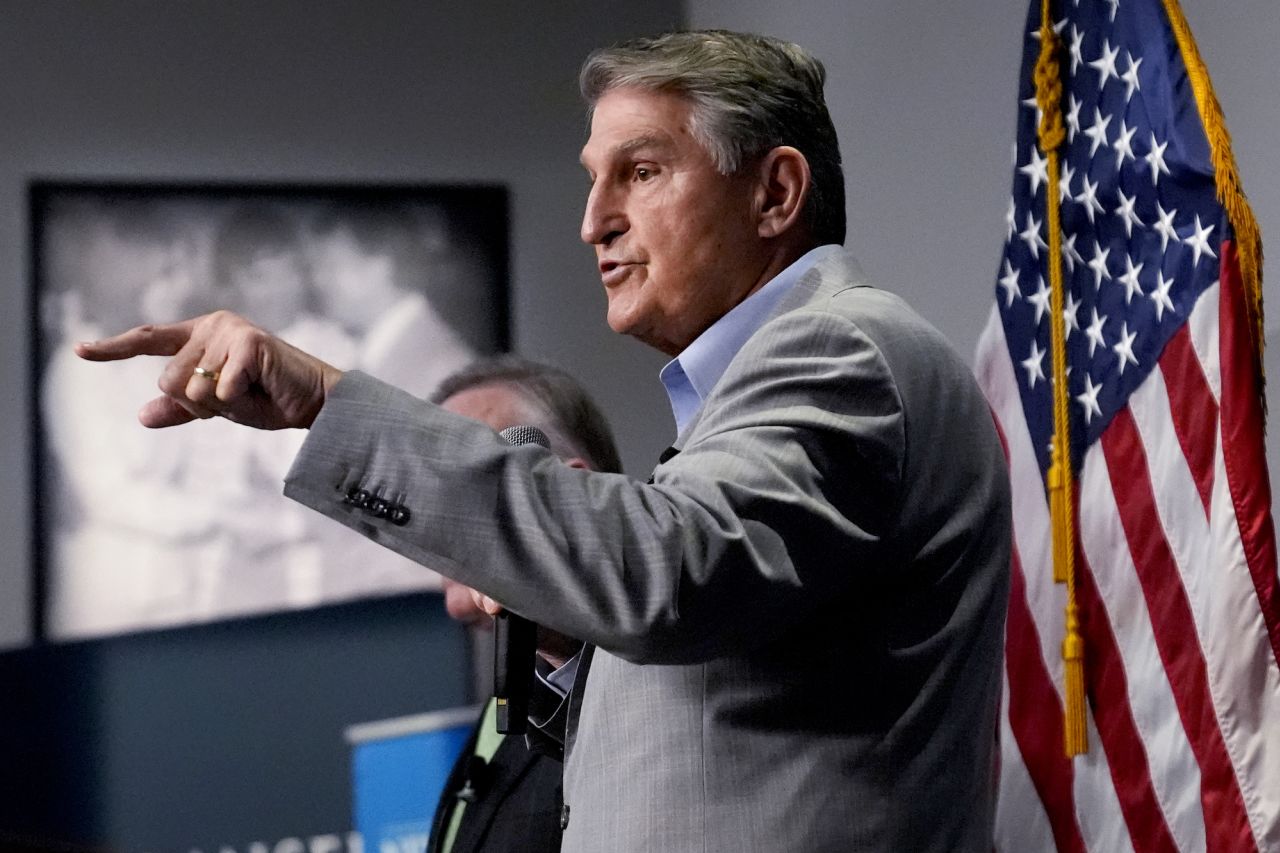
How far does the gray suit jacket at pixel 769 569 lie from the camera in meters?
0.93

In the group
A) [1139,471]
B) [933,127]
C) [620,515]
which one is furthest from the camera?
[933,127]

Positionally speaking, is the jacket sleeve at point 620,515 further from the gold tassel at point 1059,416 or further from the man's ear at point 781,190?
the gold tassel at point 1059,416

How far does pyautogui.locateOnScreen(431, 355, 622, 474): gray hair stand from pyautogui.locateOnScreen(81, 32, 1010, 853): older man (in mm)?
806

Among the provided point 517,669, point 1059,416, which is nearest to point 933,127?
point 1059,416

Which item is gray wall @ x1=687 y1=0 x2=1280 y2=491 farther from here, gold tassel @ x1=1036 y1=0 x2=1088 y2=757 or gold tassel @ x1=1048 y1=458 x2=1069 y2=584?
gold tassel @ x1=1048 y1=458 x2=1069 y2=584

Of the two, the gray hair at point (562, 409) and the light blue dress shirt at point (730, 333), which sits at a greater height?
the light blue dress shirt at point (730, 333)

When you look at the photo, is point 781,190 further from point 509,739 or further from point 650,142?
point 509,739

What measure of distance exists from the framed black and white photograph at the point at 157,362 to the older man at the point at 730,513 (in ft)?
7.72

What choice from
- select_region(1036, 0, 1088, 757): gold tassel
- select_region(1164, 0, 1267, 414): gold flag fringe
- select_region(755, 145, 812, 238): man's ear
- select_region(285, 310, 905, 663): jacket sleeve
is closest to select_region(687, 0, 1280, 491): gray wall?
select_region(1036, 0, 1088, 757): gold tassel

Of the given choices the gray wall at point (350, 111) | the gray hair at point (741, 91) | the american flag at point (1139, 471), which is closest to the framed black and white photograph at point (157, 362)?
the gray wall at point (350, 111)

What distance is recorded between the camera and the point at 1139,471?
1979mm

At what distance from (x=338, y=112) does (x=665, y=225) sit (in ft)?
9.32

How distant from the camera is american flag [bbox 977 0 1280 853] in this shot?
178 cm

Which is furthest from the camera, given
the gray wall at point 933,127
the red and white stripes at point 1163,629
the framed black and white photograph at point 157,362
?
the framed black and white photograph at point 157,362
